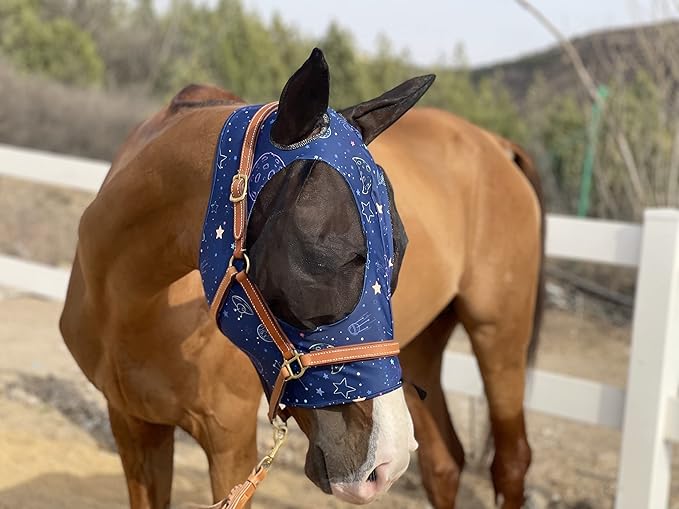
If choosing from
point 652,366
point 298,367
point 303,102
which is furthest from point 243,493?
point 652,366

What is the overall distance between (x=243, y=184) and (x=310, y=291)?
267 mm

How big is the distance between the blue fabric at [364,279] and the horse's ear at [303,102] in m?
0.03

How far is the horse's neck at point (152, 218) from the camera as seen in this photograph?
1.87m

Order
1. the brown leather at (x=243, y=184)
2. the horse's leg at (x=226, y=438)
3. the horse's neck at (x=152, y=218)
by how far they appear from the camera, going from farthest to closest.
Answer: the horse's leg at (x=226, y=438) → the horse's neck at (x=152, y=218) → the brown leather at (x=243, y=184)

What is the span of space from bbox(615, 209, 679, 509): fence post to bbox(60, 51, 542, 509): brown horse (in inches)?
Answer: 16.8

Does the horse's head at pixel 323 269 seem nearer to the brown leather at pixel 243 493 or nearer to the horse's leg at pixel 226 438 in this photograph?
the brown leather at pixel 243 493

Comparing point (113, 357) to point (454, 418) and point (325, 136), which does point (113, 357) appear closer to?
point (325, 136)

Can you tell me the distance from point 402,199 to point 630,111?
5796mm

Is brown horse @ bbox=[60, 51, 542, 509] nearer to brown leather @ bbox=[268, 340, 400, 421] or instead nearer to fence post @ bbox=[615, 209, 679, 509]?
brown leather @ bbox=[268, 340, 400, 421]

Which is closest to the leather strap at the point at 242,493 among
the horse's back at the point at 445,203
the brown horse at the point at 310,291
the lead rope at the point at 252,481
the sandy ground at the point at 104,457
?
the lead rope at the point at 252,481

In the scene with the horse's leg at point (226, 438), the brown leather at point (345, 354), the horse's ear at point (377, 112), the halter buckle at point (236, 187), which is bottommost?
the horse's leg at point (226, 438)

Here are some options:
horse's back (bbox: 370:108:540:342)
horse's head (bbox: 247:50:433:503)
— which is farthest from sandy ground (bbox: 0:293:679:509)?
horse's head (bbox: 247:50:433:503)

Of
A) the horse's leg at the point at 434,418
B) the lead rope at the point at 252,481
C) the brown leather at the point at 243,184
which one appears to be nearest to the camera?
the brown leather at the point at 243,184

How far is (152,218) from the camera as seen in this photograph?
199 cm
